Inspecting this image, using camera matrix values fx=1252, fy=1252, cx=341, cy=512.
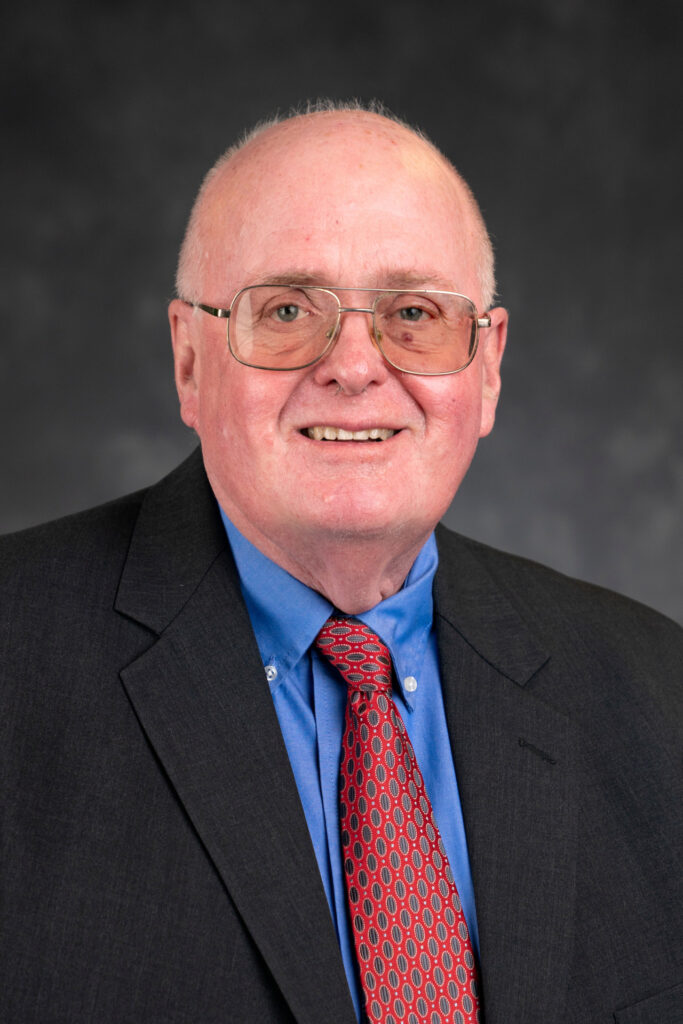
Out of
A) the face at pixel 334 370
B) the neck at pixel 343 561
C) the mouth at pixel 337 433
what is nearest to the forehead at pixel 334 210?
the face at pixel 334 370

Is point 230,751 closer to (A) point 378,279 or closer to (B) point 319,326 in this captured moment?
(B) point 319,326

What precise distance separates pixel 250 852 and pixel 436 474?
85cm

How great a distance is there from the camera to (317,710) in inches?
103

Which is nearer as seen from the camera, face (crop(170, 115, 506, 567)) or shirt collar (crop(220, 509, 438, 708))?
face (crop(170, 115, 506, 567))

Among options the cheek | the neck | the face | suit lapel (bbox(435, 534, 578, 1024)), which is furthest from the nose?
suit lapel (bbox(435, 534, 578, 1024))

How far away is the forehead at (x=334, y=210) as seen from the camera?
252 cm

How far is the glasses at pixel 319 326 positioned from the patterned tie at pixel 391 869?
0.58m

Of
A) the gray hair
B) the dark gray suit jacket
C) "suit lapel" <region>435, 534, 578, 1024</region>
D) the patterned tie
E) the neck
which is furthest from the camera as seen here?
the gray hair

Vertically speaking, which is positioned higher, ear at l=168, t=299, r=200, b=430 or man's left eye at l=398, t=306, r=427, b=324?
ear at l=168, t=299, r=200, b=430

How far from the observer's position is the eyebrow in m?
2.51

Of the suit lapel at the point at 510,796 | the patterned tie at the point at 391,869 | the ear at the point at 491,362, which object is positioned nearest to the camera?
the patterned tie at the point at 391,869

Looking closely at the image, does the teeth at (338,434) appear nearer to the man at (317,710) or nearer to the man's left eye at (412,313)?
the man at (317,710)

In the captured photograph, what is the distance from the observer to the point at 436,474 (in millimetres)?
2619

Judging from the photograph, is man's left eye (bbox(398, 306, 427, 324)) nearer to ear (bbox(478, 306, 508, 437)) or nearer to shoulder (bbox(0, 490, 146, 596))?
ear (bbox(478, 306, 508, 437))
